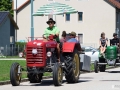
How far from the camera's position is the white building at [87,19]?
7656cm

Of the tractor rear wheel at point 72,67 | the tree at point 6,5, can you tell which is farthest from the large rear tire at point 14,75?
the tree at point 6,5

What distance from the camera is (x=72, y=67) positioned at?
66.7 ft

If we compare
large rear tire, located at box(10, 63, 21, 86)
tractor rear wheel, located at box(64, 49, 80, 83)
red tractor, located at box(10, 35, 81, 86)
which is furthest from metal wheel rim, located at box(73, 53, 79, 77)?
large rear tire, located at box(10, 63, 21, 86)

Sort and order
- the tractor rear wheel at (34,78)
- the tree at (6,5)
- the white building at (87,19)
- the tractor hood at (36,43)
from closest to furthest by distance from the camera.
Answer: the tractor hood at (36,43), the tractor rear wheel at (34,78), the white building at (87,19), the tree at (6,5)

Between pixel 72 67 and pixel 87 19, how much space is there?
2248 inches

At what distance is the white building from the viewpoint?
251ft

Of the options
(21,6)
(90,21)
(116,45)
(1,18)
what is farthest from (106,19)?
(116,45)

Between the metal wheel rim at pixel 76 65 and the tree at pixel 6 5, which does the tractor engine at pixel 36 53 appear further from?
the tree at pixel 6 5

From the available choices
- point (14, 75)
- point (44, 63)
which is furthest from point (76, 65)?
point (14, 75)

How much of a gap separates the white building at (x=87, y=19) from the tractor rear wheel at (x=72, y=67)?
54871 mm

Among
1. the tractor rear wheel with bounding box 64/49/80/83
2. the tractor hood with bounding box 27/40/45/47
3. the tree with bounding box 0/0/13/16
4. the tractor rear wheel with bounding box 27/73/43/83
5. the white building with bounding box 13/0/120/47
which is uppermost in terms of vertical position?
the tree with bounding box 0/0/13/16

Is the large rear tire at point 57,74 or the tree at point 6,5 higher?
the tree at point 6,5

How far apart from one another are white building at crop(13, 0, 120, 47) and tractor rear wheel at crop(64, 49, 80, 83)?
180ft

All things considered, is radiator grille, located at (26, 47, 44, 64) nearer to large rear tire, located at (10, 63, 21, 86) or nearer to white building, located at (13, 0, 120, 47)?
large rear tire, located at (10, 63, 21, 86)
